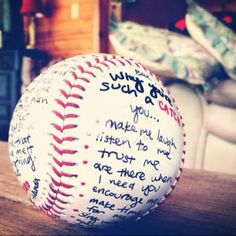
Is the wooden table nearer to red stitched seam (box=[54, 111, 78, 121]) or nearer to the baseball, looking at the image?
the baseball

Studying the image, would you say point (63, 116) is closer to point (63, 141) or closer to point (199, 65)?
point (63, 141)

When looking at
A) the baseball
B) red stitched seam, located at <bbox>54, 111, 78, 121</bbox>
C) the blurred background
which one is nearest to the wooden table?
the baseball

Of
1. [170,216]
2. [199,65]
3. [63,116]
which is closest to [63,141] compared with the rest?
[63,116]

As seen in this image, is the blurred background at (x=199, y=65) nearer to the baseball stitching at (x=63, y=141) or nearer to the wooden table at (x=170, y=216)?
the wooden table at (x=170, y=216)

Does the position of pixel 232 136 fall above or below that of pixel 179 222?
below

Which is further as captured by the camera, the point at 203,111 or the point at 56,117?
the point at 203,111

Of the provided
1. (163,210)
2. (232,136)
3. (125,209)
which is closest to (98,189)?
(125,209)

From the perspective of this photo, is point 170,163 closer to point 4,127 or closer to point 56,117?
point 56,117
